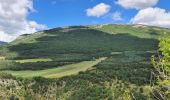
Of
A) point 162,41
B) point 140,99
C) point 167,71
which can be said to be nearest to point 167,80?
point 167,71

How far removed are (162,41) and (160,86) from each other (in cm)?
273

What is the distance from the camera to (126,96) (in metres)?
23.5

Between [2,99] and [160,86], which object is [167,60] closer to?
[160,86]

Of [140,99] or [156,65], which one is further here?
[140,99]

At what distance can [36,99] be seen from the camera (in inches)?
7790

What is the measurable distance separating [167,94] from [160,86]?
0.61 m

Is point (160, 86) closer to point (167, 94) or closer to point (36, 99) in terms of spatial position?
point (167, 94)

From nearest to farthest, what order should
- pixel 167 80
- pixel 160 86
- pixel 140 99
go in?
pixel 167 80 → pixel 160 86 → pixel 140 99

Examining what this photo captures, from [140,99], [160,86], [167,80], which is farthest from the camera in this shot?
[140,99]

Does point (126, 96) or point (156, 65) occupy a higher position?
point (156, 65)

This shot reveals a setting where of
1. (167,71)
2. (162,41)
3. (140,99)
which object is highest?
(162,41)

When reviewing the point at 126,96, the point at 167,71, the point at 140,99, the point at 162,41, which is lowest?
the point at 140,99

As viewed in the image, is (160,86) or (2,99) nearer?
(160,86)

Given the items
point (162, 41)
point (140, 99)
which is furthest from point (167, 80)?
point (140, 99)
